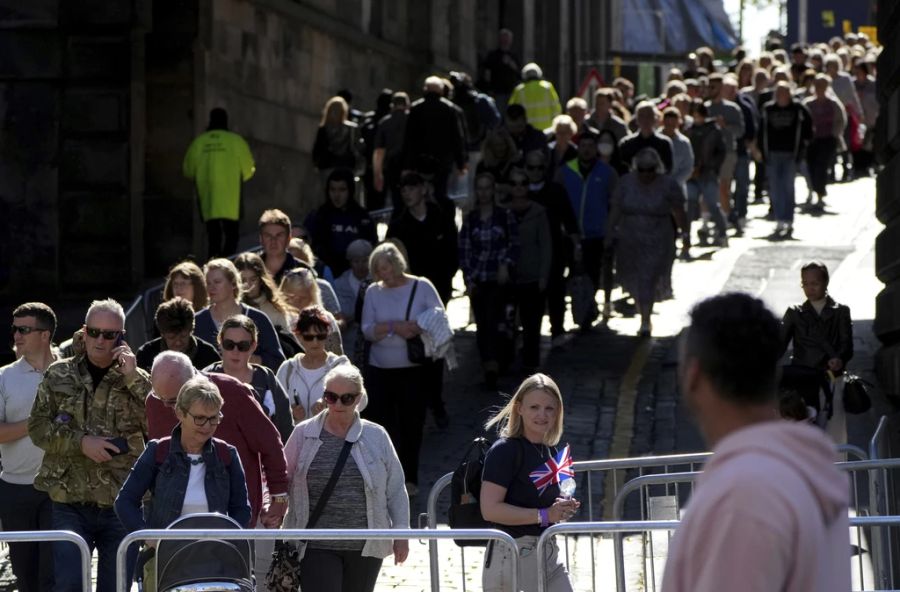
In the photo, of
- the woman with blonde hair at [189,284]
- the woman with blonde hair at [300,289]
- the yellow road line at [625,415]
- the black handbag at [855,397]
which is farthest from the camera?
the yellow road line at [625,415]

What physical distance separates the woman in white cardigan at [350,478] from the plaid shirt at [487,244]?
6.83 meters

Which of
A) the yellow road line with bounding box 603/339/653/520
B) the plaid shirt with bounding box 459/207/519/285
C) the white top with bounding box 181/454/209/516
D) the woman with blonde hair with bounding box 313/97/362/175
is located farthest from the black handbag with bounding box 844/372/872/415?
the woman with blonde hair with bounding box 313/97/362/175

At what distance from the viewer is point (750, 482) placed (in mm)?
3084

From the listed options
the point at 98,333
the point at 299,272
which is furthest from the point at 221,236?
the point at 98,333

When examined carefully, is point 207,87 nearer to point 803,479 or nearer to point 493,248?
point 493,248

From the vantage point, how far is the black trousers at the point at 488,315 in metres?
15.5

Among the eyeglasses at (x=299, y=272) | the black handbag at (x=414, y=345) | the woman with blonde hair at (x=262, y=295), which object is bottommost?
the black handbag at (x=414, y=345)

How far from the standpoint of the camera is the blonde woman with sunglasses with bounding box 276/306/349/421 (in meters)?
10.2

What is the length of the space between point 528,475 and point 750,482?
515 cm

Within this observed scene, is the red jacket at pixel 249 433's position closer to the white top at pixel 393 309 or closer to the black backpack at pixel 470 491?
the black backpack at pixel 470 491

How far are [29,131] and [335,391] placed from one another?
1225cm

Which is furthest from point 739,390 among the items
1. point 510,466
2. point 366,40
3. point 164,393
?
point 366,40

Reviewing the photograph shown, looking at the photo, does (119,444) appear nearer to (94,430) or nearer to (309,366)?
(94,430)

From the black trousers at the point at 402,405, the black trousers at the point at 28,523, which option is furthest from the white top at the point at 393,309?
the black trousers at the point at 28,523
